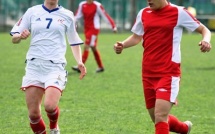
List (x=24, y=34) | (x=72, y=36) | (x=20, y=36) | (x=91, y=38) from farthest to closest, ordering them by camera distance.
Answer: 1. (x=91, y=38)
2. (x=72, y=36)
3. (x=20, y=36)
4. (x=24, y=34)

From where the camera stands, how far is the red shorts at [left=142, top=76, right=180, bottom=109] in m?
7.79

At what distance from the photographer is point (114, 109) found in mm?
11930

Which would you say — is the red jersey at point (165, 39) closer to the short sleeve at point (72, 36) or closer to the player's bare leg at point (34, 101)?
the short sleeve at point (72, 36)

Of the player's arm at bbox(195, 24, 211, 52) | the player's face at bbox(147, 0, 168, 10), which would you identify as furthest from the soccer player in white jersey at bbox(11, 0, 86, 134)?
the player's arm at bbox(195, 24, 211, 52)

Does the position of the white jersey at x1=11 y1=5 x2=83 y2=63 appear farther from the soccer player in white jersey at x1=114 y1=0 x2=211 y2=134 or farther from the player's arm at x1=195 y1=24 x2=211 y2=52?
the player's arm at x1=195 y1=24 x2=211 y2=52

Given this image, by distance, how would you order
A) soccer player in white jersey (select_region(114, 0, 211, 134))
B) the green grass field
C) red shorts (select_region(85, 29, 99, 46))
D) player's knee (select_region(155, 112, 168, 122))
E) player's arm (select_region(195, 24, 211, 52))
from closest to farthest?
player's arm (select_region(195, 24, 211, 52))
player's knee (select_region(155, 112, 168, 122))
soccer player in white jersey (select_region(114, 0, 211, 134))
the green grass field
red shorts (select_region(85, 29, 99, 46))

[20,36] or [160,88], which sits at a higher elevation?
[20,36]

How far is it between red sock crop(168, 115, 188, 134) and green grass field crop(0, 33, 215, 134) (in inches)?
41.1

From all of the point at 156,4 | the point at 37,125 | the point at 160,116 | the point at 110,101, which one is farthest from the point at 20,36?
the point at 110,101

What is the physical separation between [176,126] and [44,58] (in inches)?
70.0

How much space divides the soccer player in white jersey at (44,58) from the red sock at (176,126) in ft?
4.00

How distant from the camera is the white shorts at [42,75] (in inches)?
328

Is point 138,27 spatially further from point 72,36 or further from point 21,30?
point 21,30

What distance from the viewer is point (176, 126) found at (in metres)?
8.65
